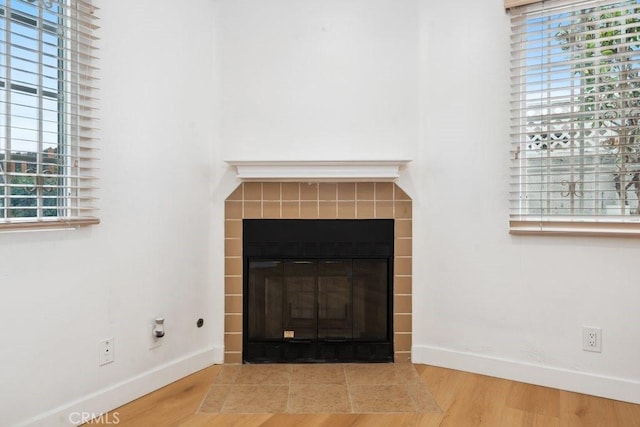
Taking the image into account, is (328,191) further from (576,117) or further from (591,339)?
(591,339)

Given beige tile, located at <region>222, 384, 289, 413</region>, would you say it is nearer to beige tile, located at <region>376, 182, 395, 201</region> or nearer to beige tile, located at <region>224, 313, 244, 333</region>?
beige tile, located at <region>224, 313, 244, 333</region>

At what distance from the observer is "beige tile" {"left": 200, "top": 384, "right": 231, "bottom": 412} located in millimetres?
2156

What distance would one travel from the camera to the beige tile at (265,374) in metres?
2.49

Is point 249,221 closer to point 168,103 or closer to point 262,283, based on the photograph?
point 262,283

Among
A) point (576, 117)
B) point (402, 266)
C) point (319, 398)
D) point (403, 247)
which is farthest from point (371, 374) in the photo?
point (576, 117)

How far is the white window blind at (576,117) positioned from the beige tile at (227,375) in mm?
1769

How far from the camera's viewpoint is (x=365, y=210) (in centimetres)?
278

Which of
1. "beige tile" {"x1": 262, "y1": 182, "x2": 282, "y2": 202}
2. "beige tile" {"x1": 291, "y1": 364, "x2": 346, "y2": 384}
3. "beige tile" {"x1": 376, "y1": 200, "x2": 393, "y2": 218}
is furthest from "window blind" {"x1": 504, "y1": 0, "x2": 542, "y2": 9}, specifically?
"beige tile" {"x1": 291, "y1": 364, "x2": 346, "y2": 384}

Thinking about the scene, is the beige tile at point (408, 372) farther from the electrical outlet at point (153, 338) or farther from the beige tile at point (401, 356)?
the electrical outlet at point (153, 338)

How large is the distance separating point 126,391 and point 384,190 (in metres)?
1.77

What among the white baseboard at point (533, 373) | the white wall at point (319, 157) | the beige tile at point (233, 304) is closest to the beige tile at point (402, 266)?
the white wall at point (319, 157)

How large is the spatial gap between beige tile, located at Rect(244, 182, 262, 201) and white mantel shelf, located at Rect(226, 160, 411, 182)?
0.13m

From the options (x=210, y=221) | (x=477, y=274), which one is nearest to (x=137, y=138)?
(x=210, y=221)

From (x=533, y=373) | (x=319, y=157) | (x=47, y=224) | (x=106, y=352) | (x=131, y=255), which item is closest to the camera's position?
(x=47, y=224)
